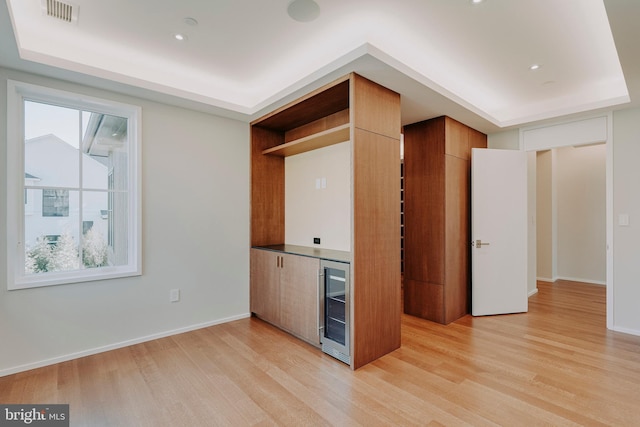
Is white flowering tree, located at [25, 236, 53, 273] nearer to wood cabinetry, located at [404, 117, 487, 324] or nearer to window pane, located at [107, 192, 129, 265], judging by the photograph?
window pane, located at [107, 192, 129, 265]

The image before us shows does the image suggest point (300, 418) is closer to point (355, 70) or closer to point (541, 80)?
point (355, 70)

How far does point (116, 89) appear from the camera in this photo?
281 cm

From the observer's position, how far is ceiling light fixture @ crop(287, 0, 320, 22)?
Result: 2051 mm

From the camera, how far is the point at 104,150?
9.68 ft

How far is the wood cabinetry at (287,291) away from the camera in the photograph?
9.50ft

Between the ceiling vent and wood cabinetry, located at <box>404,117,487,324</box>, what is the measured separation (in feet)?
11.2

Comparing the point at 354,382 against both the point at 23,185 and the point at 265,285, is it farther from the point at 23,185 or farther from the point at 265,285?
the point at 23,185

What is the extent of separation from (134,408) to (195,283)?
4.96ft

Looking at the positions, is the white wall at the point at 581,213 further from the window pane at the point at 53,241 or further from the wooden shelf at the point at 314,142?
the window pane at the point at 53,241

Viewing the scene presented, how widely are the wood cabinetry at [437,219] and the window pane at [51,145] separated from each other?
358 centimetres

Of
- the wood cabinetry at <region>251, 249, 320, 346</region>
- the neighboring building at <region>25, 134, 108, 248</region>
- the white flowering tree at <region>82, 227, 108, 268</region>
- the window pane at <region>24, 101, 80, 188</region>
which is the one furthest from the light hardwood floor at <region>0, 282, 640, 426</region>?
the window pane at <region>24, 101, 80, 188</region>

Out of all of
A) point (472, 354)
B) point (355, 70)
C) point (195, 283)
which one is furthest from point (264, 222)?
point (472, 354)

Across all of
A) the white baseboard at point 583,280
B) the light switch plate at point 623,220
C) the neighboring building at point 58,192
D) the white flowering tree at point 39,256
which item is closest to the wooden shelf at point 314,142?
the neighboring building at point 58,192

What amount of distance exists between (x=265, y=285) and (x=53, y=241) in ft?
6.64
